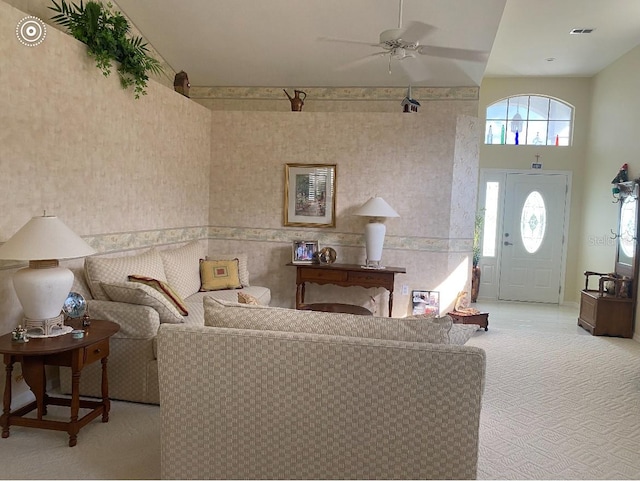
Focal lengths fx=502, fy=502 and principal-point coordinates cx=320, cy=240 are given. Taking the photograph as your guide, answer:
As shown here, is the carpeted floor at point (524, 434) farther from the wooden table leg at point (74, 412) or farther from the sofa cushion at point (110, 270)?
the sofa cushion at point (110, 270)

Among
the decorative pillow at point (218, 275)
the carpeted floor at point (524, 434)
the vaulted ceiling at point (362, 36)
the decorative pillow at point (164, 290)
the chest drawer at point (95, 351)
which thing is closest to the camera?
the carpeted floor at point (524, 434)

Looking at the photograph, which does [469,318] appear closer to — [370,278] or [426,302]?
[426,302]

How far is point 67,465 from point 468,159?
4.99m

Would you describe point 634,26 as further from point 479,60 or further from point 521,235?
Answer: point 521,235

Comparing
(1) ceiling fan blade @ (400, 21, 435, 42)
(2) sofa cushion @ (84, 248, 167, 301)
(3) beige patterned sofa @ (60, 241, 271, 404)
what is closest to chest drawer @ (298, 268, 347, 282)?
(2) sofa cushion @ (84, 248, 167, 301)

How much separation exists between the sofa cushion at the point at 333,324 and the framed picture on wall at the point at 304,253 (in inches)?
138

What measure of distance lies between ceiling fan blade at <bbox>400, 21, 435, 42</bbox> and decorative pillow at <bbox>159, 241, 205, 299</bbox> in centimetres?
307

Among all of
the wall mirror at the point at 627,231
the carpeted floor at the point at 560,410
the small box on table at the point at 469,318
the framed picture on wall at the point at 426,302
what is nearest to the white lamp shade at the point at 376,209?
the framed picture on wall at the point at 426,302

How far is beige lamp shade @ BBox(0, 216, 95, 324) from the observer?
9.38ft

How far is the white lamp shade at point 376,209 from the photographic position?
18.4ft

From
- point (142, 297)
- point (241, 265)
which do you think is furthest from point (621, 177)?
point (142, 297)

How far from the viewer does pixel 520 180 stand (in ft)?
25.8

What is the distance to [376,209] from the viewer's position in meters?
5.62

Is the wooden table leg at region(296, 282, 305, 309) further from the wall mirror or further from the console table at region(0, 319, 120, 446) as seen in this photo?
the wall mirror
